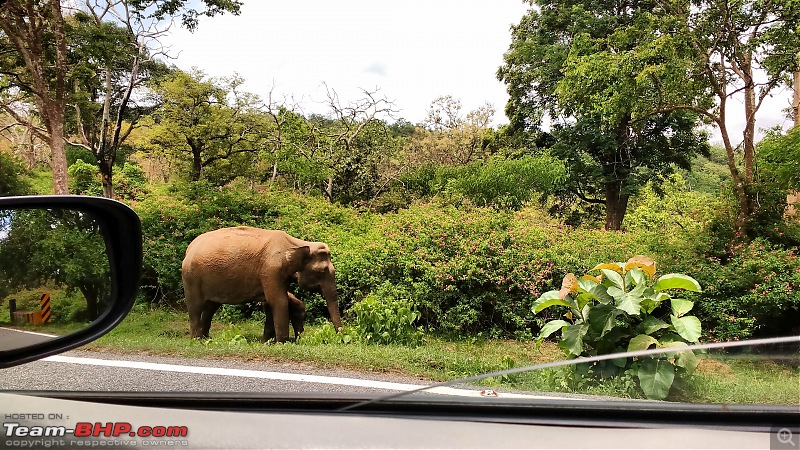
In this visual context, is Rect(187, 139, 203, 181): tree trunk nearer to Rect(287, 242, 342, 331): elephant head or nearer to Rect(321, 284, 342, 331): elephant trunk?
Rect(287, 242, 342, 331): elephant head

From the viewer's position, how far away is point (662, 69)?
4902 mm

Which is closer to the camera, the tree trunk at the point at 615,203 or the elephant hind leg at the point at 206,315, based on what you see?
the elephant hind leg at the point at 206,315

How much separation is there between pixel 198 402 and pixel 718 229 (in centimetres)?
553

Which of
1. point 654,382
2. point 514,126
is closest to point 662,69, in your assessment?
point 514,126

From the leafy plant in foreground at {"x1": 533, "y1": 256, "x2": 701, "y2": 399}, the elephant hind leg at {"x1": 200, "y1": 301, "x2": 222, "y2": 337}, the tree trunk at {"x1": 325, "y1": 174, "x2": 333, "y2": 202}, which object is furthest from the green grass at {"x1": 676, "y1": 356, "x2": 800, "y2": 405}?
the tree trunk at {"x1": 325, "y1": 174, "x2": 333, "y2": 202}

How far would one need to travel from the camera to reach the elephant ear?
13.1 feet

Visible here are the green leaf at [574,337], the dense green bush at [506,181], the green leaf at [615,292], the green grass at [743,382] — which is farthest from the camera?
the dense green bush at [506,181]

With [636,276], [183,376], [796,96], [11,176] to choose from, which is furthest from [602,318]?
[11,176]

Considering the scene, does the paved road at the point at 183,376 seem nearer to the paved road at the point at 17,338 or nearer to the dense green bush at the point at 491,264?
the paved road at the point at 17,338

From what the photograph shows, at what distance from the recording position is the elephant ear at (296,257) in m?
4.01

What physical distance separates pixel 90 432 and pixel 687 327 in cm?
198

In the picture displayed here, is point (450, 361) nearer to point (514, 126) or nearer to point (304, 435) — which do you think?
point (304, 435)

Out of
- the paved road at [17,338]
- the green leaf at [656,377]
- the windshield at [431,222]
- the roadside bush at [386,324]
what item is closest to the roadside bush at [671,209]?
the windshield at [431,222]

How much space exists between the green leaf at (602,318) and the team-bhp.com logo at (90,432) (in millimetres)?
1776
